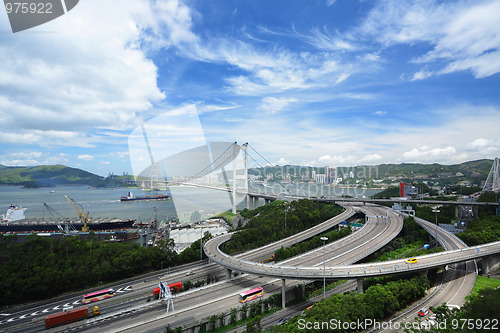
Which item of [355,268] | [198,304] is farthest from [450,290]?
[198,304]

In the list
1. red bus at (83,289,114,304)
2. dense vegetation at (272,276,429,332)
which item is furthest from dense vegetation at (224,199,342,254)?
dense vegetation at (272,276,429,332)

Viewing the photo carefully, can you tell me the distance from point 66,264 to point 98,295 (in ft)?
6.31

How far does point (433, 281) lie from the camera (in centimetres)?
769

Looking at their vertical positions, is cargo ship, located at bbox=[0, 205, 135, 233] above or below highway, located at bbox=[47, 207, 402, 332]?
below

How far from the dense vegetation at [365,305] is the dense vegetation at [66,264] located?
6.01 meters

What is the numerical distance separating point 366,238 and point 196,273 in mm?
7583

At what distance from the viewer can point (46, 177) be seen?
44.6 meters

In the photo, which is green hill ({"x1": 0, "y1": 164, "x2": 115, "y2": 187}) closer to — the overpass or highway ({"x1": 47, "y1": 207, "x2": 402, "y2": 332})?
highway ({"x1": 47, "y1": 207, "x2": 402, "y2": 332})

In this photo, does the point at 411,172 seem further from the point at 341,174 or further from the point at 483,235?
the point at 483,235

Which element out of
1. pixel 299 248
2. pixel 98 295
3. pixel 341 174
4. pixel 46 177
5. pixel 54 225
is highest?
pixel 46 177

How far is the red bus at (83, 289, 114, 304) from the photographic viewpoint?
22.7 ft

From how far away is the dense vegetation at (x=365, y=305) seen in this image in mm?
4607

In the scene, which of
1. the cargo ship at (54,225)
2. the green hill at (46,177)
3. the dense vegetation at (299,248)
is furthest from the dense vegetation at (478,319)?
the green hill at (46,177)

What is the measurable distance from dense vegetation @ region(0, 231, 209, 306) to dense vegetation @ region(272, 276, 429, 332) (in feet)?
19.7
